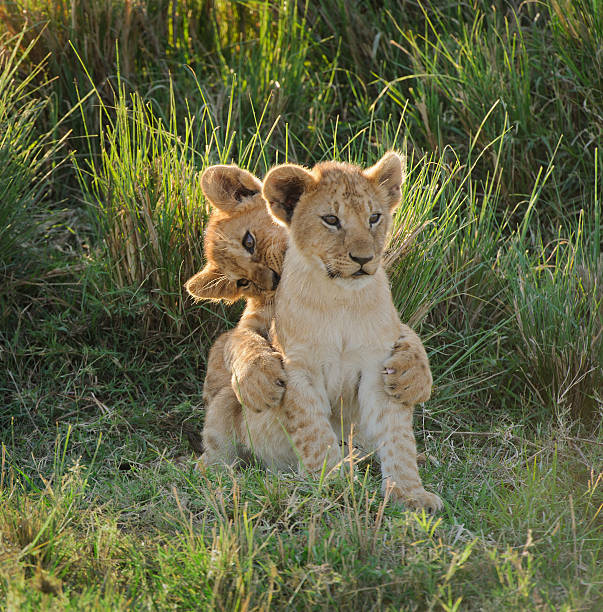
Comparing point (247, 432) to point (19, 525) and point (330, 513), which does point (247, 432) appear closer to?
point (330, 513)

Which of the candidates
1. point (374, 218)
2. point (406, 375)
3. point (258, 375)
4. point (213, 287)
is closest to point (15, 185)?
point (213, 287)

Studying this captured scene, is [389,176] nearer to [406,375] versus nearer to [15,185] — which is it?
[406,375]

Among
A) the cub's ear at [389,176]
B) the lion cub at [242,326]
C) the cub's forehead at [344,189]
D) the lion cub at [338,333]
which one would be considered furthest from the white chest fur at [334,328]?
the cub's ear at [389,176]

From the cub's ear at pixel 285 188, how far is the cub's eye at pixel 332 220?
0.53 feet

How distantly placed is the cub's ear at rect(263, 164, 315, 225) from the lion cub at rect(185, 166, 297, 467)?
16.7 inches

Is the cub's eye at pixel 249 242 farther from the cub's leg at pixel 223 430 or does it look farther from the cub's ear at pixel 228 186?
the cub's leg at pixel 223 430

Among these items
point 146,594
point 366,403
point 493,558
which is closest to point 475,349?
point 366,403

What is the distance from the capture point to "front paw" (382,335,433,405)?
3.47 m

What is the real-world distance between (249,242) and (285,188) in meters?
0.61

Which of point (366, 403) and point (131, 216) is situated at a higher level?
point (131, 216)

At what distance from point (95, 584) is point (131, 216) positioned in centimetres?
225

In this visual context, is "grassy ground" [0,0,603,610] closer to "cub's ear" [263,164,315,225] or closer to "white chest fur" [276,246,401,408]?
"white chest fur" [276,246,401,408]

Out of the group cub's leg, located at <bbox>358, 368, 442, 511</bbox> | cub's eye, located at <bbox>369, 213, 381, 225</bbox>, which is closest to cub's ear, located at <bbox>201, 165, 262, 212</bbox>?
cub's eye, located at <bbox>369, 213, 381, 225</bbox>

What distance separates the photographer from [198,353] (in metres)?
4.77
